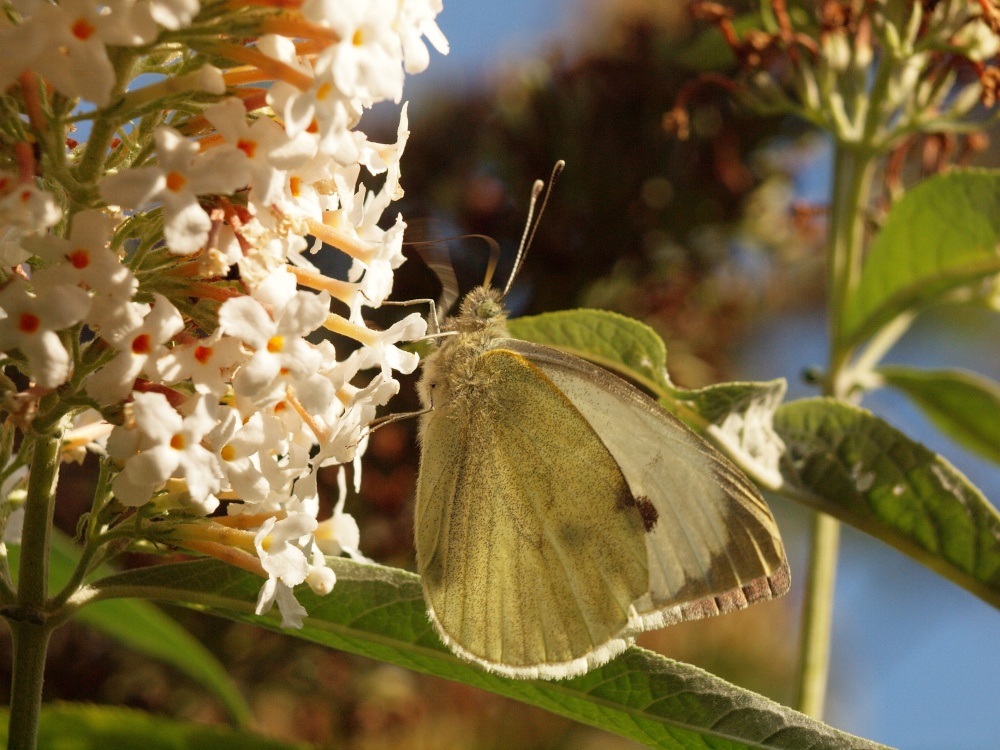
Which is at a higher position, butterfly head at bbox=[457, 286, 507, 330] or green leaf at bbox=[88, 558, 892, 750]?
butterfly head at bbox=[457, 286, 507, 330]

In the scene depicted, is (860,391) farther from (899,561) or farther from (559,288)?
(899,561)

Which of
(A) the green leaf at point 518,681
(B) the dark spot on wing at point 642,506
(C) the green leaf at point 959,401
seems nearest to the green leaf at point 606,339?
(B) the dark spot on wing at point 642,506

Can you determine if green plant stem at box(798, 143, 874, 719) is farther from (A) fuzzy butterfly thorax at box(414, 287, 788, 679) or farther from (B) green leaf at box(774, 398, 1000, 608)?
(A) fuzzy butterfly thorax at box(414, 287, 788, 679)

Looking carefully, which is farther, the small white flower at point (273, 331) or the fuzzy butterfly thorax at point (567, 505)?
the fuzzy butterfly thorax at point (567, 505)

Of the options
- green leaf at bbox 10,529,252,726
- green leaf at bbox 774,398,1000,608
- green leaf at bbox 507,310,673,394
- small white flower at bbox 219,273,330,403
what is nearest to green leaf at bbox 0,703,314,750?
green leaf at bbox 10,529,252,726

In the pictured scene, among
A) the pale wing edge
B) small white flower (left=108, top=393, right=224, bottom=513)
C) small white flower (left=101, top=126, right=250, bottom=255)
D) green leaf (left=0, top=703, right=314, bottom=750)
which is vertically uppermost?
small white flower (left=101, top=126, right=250, bottom=255)

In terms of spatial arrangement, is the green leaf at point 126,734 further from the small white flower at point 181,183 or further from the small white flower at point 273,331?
the small white flower at point 181,183

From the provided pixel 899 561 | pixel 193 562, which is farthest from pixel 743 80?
pixel 899 561
